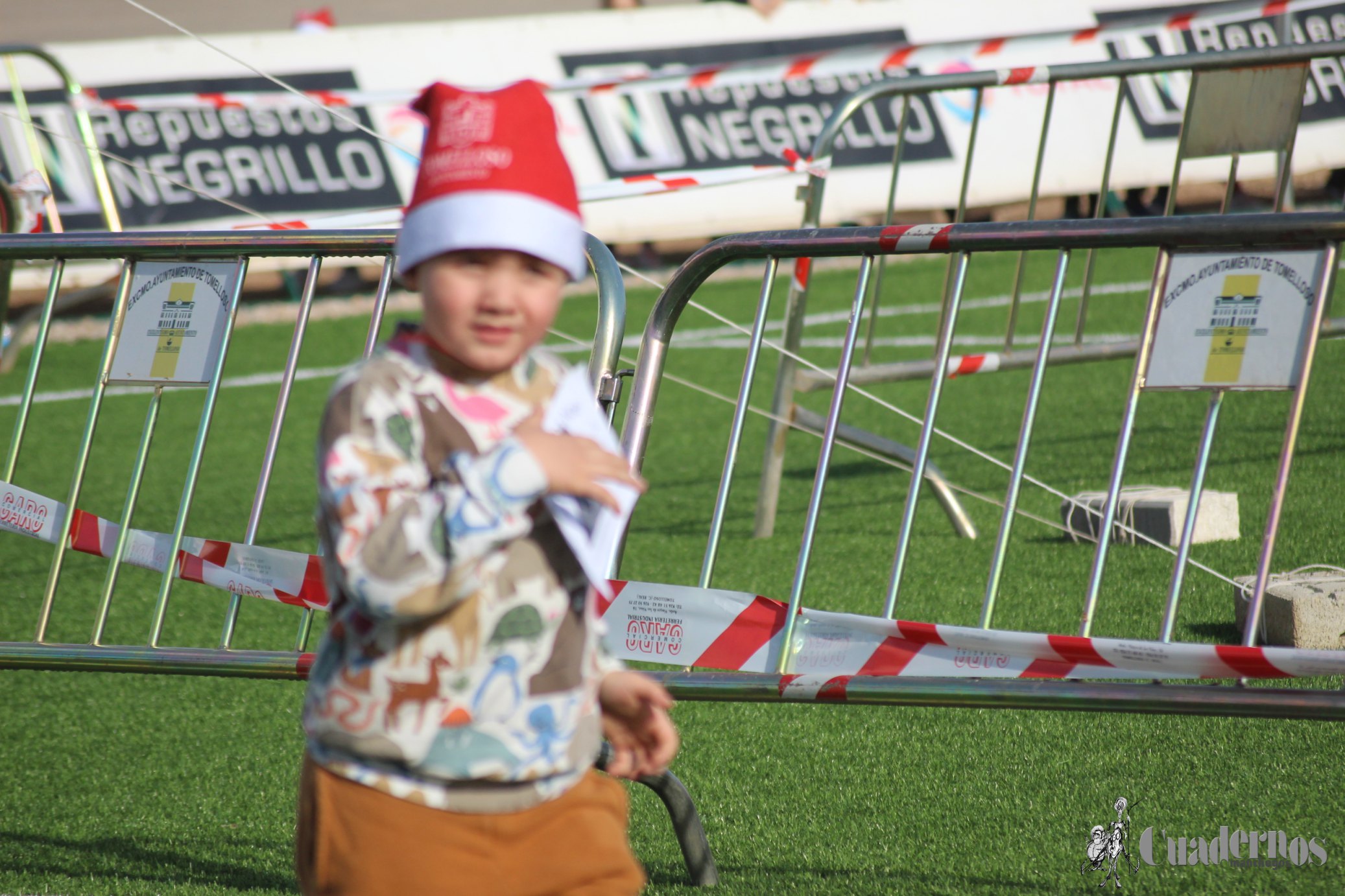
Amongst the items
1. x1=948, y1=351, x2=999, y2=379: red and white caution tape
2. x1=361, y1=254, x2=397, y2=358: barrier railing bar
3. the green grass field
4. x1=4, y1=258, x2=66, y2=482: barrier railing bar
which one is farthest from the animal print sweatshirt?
x1=948, y1=351, x2=999, y2=379: red and white caution tape

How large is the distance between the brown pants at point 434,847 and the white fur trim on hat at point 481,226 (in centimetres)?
67

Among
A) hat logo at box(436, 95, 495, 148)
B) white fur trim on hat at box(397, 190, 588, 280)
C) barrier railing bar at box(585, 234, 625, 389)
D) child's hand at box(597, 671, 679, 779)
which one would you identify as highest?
barrier railing bar at box(585, 234, 625, 389)

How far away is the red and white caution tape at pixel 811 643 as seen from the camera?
8.24 ft

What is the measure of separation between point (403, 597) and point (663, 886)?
1797mm

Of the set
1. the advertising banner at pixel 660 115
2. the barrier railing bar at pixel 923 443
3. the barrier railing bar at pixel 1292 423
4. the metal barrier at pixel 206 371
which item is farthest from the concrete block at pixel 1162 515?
the advertising banner at pixel 660 115

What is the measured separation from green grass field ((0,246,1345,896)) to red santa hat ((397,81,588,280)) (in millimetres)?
1914

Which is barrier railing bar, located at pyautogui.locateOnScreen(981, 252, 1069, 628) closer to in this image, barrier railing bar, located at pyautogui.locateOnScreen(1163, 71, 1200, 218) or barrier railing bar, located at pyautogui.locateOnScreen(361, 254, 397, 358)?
barrier railing bar, located at pyautogui.locateOnScreen(361, 254, 397, 358)

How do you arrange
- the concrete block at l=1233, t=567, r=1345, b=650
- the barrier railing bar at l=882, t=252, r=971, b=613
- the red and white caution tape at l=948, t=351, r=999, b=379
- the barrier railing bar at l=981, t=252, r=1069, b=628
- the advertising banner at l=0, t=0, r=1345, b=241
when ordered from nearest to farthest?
the barrier railing bar at l=981, t=252, r=1069, b=628, the barrier railing bar at l=882, t=252, r=971, b=613, the concrete block at l=1233, t=567, r=1345, b=650, the red and white caution tape at l=948, t=351, r=999, b=379, the advertising banner at l=0, t=0, r=1345, b=241

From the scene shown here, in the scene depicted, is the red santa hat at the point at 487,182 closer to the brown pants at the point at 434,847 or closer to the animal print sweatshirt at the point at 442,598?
the animal print sweatshirt at the point at 442,598

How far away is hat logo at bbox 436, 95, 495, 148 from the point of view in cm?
171

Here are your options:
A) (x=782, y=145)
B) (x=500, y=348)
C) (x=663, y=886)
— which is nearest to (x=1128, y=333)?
(x=782, y=145)

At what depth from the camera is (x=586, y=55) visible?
14281 millimetres

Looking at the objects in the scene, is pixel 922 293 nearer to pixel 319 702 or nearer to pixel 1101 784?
pixel 1101 784

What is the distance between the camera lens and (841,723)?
4.14 m
